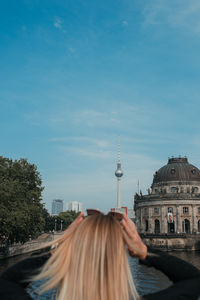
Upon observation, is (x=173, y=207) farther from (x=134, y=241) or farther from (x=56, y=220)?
(x=134, y=241)

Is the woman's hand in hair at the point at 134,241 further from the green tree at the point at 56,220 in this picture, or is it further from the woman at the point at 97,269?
the green tree at the point at 56,220

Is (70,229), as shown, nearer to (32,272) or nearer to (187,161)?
Answer: (32,272)

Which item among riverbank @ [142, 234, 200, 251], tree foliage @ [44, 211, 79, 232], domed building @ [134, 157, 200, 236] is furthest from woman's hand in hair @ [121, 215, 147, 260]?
tree foliage @ [44, 211, 79, 232]

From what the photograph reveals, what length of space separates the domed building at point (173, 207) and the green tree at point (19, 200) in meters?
40.0

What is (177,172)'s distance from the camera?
95938mm

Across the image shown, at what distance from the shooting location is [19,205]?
4309cm

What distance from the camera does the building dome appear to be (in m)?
94.7

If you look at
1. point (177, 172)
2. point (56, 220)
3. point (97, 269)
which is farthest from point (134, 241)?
point (56, 220)

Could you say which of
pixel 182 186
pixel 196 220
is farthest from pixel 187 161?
pixel 196 220

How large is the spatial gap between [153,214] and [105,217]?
283 ft

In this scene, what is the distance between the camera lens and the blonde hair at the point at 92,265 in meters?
2.33

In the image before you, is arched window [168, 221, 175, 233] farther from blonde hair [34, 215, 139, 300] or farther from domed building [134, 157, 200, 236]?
blonde hair [34, 215, 139, 300]

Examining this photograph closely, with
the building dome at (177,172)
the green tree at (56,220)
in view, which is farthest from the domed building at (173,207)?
the green tree at (56,220)

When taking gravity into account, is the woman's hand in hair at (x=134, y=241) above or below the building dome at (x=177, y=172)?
below
